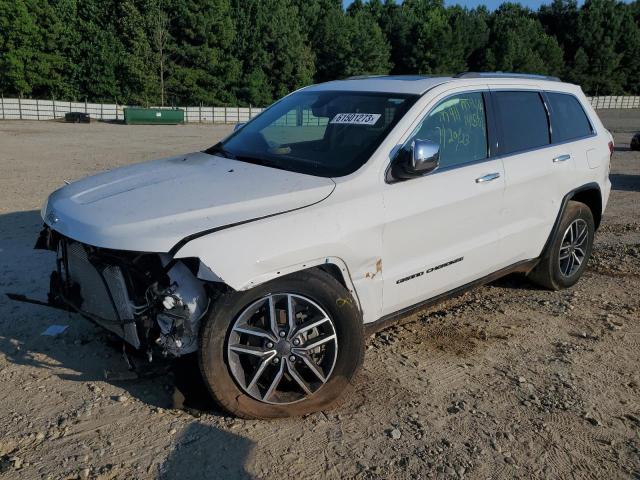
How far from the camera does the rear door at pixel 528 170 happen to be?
440 cm

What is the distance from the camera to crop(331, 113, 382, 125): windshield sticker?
3916 millimetres

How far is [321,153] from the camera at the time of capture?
154 inches

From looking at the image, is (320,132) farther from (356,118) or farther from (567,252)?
(567,252)

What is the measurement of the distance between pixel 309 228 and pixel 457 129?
155 centimetres

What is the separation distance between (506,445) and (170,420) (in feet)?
6.02

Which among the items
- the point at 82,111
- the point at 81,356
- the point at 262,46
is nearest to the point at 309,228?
the point at 81,356

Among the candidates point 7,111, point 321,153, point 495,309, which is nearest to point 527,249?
point 495,309

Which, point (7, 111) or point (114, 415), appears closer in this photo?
point (114, 415)

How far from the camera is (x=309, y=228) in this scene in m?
3.15

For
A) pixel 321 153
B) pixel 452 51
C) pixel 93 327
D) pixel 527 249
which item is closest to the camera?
pixel 321 153

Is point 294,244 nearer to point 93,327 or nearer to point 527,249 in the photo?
point 93,327

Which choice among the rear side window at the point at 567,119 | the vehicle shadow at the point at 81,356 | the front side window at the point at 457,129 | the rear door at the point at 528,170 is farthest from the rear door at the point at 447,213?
the vehicle shadow at the point at 81,356

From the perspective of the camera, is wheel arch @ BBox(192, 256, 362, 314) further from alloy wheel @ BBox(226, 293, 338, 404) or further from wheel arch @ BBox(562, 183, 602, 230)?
wheel arch @ BBox(562, 183, 602, 230)

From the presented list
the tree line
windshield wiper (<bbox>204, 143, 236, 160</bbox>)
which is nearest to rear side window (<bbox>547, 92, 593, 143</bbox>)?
windshield wiper (<bbox>204, 143, 236, 160</bbox>)
